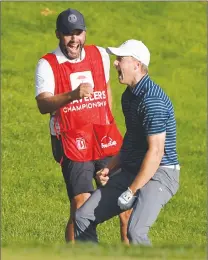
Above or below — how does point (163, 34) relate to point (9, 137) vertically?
above

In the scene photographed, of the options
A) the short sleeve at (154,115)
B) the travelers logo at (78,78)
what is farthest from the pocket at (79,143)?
the short sleeve at (154,115)

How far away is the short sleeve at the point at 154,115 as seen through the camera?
378 inches

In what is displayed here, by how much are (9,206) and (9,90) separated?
922 cm

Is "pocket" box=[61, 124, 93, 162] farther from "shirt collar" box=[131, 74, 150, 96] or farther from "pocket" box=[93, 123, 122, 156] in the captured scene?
"shirt collar" box=[131, 74, 150, 96]

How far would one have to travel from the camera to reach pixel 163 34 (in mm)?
32562

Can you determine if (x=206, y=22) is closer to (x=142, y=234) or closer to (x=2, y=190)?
(x=2, y=190)

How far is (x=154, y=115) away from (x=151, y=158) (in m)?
0.38

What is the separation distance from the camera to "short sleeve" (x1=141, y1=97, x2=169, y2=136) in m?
9.60

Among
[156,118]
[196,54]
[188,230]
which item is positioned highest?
[196,54]

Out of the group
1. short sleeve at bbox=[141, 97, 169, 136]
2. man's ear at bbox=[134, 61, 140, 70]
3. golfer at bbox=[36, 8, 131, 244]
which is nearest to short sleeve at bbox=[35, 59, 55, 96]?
golfer at bbox=[36, 8, 131, 244]

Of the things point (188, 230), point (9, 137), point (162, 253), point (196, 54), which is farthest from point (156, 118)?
point (196, 54)

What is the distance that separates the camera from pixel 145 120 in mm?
9664

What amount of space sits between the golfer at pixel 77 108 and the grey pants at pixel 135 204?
5.23 ft

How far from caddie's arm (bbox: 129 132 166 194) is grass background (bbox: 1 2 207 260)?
2.10 ft
